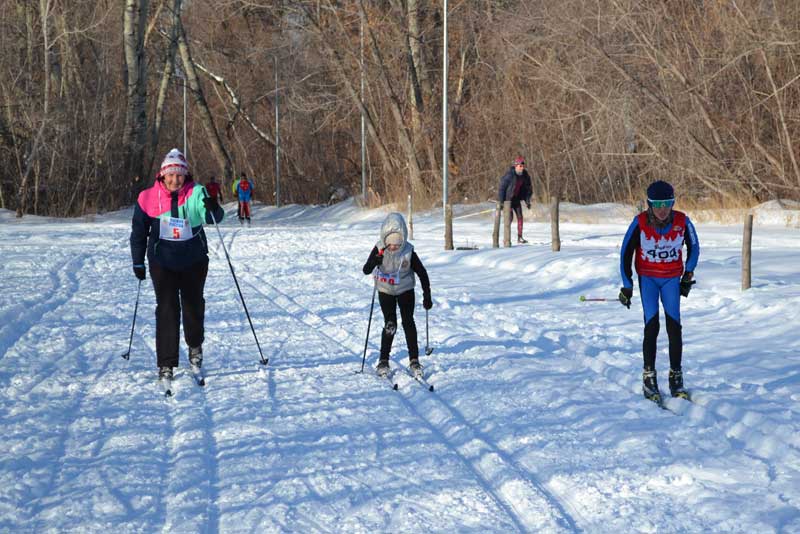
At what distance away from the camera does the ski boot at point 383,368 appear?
8.55 m

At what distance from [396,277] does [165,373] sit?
7.04 ft

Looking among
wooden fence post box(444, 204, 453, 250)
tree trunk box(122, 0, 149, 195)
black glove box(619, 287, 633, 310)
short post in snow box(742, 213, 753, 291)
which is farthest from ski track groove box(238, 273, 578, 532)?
tree trunk box(122, 0, 149, 195)

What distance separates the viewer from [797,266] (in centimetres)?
1429

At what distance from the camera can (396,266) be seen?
8508 millimetres

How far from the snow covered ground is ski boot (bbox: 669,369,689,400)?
4.1 inches

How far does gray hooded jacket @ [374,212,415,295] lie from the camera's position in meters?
8.50

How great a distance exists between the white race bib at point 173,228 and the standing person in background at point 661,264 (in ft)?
11.9

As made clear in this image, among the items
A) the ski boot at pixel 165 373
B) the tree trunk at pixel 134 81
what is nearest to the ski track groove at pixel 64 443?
the ski boot at pixel 165 373

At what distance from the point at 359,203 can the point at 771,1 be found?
20.0m

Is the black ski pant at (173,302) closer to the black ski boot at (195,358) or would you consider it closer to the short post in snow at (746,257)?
the black ski boot at (195,358)

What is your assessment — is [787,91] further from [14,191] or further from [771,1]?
[14,191]

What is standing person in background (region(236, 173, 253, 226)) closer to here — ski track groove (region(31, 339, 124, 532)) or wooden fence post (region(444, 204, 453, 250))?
wooden fence post (region(444, 204, 453, 250))

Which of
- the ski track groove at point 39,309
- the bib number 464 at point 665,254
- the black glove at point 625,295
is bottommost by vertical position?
the ski track groove at point 39,309

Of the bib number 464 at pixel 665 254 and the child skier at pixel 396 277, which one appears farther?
the child skier at pixel 396 277
